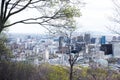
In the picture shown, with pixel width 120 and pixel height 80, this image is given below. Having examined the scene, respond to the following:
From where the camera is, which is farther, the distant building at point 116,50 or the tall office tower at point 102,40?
the tall office tower at point 102,40

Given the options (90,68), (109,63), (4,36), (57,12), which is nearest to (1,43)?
(4,36)

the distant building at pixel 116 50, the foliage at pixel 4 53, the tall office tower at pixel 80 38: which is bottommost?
the distant building at pixel 116 50

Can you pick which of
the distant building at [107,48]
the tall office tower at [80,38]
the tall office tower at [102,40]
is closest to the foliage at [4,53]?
the tall office tower at [80,38]

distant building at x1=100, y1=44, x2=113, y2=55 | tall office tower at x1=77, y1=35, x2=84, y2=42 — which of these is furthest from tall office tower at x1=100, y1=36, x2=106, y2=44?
tall office tower at x1=77, y1=35, x2=84, y2=42

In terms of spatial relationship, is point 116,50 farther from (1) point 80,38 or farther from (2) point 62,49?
(2) point 62,49

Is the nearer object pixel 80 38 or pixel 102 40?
pixel 80 38

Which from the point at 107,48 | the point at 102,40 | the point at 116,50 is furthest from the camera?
the point at 102,40

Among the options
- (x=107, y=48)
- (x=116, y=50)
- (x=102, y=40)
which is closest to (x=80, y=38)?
(x=107, y=48)

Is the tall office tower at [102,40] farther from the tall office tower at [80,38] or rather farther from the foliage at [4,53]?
the foliage at [4,53]

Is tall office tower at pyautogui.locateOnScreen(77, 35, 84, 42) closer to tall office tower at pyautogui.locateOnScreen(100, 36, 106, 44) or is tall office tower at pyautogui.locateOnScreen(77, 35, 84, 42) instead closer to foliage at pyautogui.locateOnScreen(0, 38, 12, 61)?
tall office tower at pyautogui.locateOnScreen(100, 36, 106, 44)

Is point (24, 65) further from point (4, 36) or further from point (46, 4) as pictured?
point (4, 36)

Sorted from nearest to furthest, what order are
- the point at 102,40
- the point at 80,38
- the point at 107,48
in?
the point at 80,38 → the point at 107,48 → the point at 102,40
